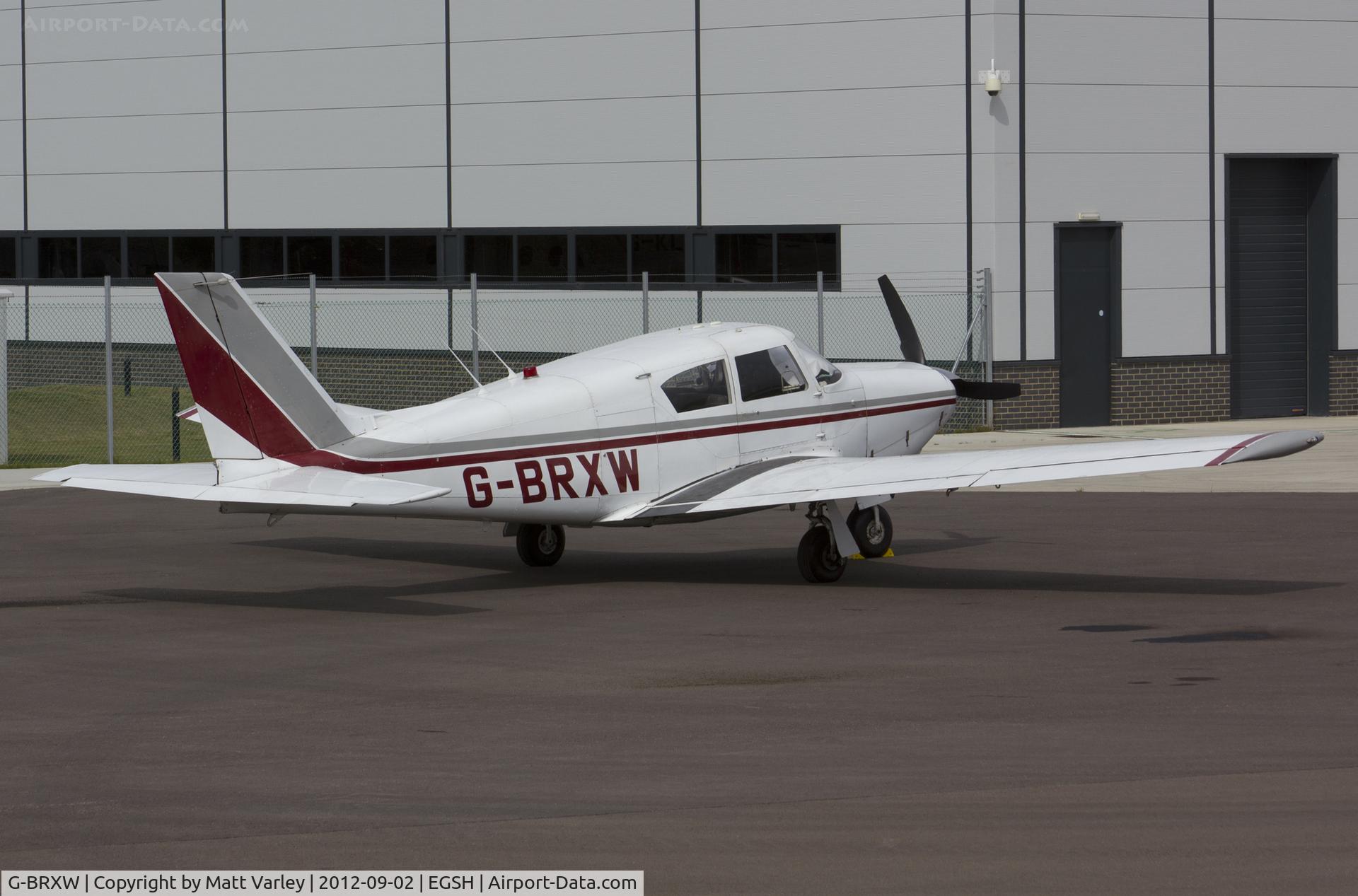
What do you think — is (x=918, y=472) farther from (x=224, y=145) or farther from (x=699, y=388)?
(x=224, y=145)

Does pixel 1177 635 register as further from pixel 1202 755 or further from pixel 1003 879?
pixel 1003 879

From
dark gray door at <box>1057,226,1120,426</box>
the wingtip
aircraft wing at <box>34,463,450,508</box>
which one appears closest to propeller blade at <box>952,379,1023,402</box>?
the wingtip

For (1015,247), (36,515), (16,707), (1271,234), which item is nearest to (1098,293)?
(1015,247)

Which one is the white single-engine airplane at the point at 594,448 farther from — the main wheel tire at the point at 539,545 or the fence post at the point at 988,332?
the fence post at the point at 988,332

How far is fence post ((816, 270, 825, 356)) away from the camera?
93.0 ft

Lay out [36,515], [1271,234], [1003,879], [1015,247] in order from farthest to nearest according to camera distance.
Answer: [1271,234] → [1015,247] → [36,515] → [1003,879]

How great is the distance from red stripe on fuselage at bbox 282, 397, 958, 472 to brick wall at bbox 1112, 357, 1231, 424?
49.0 ft

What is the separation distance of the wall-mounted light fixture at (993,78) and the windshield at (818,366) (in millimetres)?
13863

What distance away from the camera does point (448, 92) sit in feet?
111

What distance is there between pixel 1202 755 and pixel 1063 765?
707 millimetres

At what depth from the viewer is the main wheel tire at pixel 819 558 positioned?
48.1 ft

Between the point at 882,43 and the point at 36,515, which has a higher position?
the point at 882,43

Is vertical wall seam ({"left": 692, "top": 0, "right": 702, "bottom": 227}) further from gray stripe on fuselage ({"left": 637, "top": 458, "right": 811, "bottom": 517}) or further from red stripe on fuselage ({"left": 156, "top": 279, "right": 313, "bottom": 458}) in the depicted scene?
red stripe on fuselage ({"left": 156, "top": 279, "right": 313, "bottom": 458})

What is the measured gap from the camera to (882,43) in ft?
97.6
